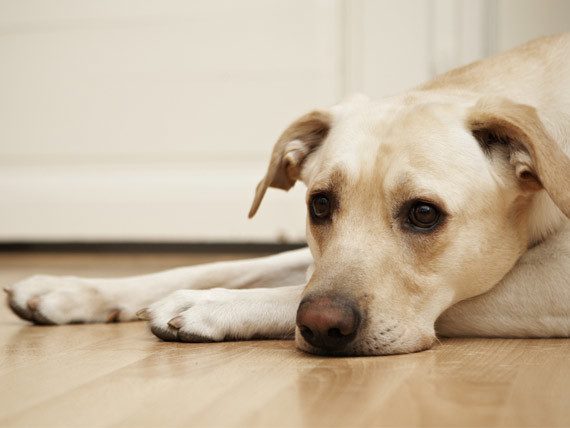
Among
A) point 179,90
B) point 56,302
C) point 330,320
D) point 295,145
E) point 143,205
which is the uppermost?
point 179,90

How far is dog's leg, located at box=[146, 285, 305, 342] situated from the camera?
6.17 ft

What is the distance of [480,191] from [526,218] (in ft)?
0.62

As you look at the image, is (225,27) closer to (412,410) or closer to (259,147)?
(259,147)

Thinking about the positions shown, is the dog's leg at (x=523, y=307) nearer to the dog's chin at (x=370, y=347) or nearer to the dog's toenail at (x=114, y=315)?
the dog's chin at (x=370, y=347)

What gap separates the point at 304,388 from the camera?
1.41 metres

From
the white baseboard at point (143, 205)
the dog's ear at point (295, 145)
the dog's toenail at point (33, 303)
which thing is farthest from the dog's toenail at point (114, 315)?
the white baseboard at point (143, 205)

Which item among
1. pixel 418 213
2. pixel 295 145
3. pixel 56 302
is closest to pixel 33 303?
pixel 56 302

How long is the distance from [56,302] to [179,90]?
2.51 m

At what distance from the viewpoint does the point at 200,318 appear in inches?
74.6

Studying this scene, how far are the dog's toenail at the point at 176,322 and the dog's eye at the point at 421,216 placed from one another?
57 centimetres

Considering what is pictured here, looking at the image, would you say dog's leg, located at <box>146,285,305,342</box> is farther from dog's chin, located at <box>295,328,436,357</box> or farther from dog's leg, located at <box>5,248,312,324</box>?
dog's leg, located at <box>5,248,312,324</box>

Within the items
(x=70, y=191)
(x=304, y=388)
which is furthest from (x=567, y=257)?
(x=70, y=191)

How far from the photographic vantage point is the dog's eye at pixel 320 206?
1930mm

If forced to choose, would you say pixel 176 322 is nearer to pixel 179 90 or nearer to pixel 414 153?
pixel 414 153
